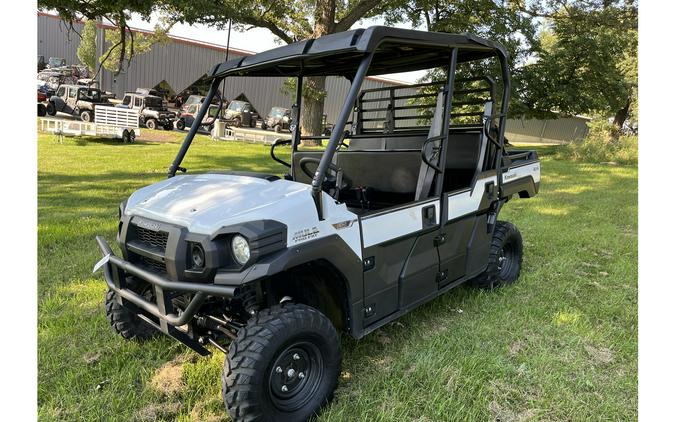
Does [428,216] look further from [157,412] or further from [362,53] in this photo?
[157,412]

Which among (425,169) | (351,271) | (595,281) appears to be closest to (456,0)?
(595,281)

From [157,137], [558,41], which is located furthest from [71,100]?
[558,41]

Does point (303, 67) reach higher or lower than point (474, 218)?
higher

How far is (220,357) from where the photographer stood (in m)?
2.94

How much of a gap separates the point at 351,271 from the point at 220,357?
108cm

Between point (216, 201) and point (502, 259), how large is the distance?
284cm

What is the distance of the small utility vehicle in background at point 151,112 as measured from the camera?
67.5 feet

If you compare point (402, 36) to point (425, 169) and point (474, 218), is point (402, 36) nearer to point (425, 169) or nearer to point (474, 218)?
point (425, 169)

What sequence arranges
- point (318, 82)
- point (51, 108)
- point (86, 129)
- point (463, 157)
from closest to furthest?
point (463, 157) → point (318, 82) → point (86, 129) → point (51, 108)

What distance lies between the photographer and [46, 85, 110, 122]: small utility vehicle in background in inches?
808

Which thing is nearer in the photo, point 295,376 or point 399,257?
point 295,376

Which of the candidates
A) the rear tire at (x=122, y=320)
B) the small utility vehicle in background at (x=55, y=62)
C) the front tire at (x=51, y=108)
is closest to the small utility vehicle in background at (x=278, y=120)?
the front tire at (x=51, y=108)

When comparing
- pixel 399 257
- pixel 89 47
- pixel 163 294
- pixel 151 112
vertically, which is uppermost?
pixel 89 47

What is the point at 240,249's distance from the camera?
7.23ft
